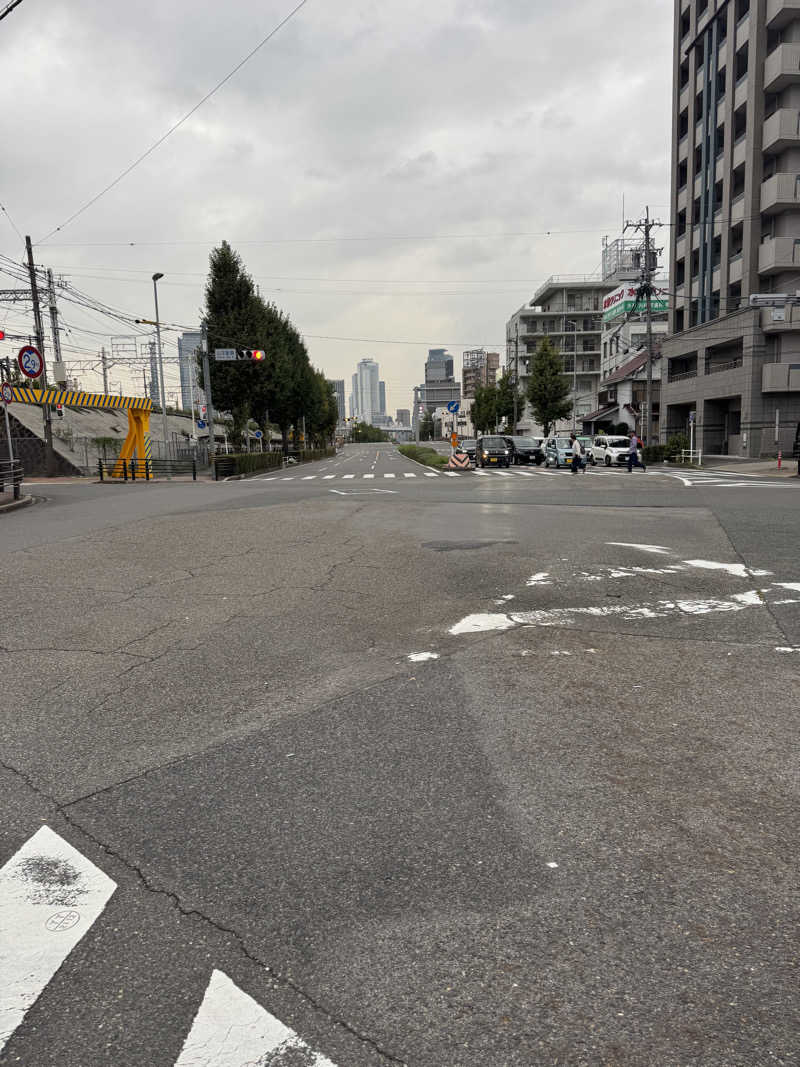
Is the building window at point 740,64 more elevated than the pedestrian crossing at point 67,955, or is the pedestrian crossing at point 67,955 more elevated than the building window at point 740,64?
the building window at point 740,64

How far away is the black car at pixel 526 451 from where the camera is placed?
41.6 meters

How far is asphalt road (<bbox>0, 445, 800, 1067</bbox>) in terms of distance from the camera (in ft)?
6.44

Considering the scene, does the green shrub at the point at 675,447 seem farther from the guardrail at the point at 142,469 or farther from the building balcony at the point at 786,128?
the guardrail at the point at 142,469

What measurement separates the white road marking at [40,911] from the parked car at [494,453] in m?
36.9

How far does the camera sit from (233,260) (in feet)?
147

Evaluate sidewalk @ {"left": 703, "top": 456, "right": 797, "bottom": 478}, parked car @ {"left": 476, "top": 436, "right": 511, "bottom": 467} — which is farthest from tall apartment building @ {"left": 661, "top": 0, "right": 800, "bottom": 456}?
parked car @ {"left": 476, "top": 436, "right": 511, "bottom": 467}

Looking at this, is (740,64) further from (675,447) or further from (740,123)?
(675,447)

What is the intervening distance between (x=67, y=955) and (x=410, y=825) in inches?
51.5

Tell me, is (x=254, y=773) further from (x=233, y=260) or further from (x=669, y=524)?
(x=233, y=260)

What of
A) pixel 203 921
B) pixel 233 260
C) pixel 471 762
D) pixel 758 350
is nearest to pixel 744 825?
pixel 471 762

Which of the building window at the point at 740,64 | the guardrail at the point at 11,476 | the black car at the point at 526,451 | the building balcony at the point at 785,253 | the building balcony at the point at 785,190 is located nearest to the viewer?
the guardrail at the point at 11,476

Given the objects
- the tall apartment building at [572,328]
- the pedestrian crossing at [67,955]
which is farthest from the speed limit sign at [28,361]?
the tall apartment building at [572,328]

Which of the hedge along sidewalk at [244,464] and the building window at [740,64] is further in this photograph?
the building window at [740,64]

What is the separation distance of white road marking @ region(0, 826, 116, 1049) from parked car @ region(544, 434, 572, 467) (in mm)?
36673
